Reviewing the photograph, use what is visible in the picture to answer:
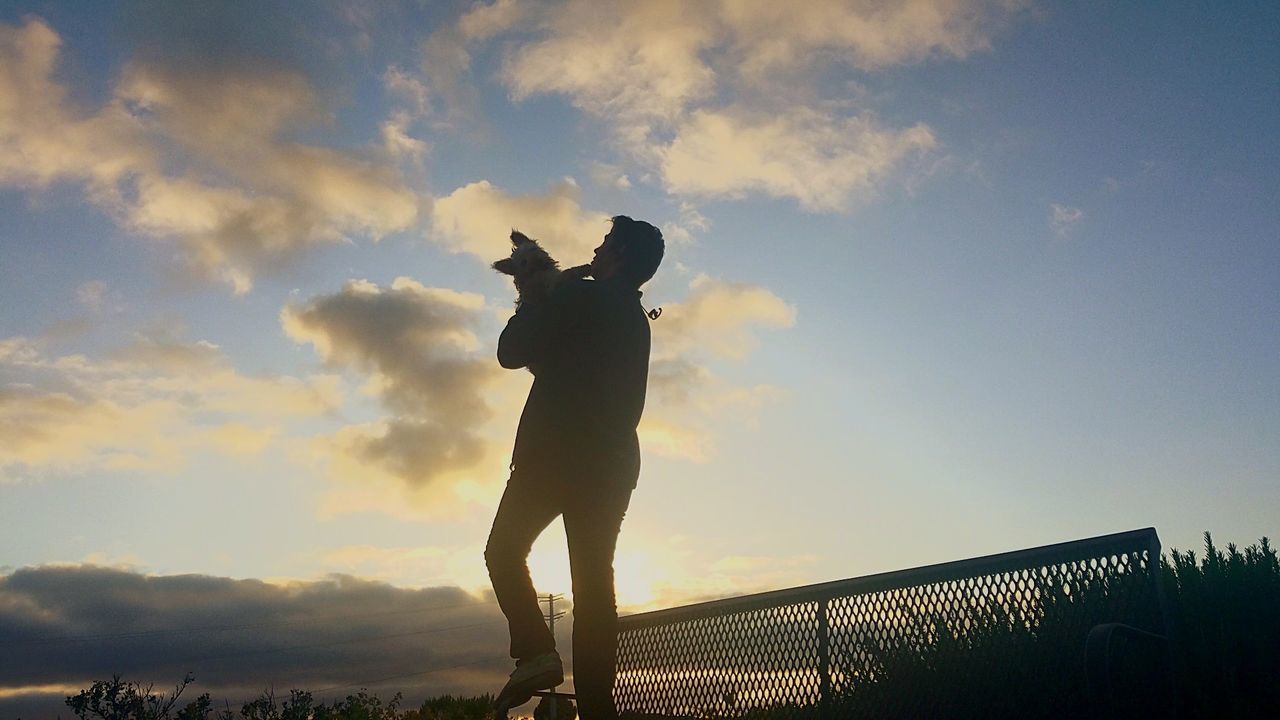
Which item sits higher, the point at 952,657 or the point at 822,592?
the point at 822,592

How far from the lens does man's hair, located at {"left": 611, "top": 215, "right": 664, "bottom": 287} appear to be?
4.93 meters

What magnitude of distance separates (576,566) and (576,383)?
92 centimetres

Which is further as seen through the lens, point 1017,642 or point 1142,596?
point 1017,642

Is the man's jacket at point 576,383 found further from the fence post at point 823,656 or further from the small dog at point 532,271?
the fence post at point 823,656

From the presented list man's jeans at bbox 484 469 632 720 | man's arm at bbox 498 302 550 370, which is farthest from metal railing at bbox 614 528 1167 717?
man's arm at bbox 498 302 550 370

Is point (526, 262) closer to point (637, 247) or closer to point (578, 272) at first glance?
point (578, 272)

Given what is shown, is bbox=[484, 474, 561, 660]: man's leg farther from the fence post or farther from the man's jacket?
the fence post

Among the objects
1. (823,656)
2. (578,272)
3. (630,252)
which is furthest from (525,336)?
(823,656)

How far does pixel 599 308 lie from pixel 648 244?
658 millimetres

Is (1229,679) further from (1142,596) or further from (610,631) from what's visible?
(610,631)

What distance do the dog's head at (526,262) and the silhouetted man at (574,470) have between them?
186mm

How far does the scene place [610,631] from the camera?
4.27m

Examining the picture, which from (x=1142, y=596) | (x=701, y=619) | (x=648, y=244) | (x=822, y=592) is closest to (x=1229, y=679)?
(x=1142, y=596)

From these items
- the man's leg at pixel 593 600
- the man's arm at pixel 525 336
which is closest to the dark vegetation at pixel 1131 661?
the man's leg at pixel 593 600
